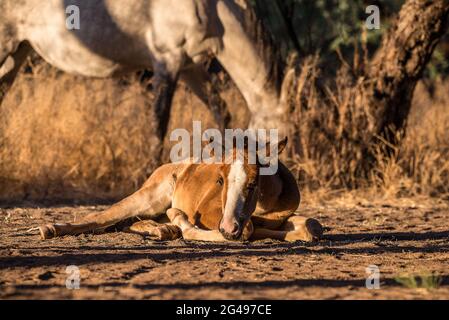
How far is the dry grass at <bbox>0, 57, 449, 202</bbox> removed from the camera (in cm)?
994

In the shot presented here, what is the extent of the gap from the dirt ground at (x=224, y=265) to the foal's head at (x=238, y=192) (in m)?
0.17

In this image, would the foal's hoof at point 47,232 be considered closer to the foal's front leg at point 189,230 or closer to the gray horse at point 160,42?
the foal's front leg at point 189,230

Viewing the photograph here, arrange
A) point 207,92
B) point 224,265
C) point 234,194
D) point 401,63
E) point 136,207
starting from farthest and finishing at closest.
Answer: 1. point 207,92
2. point 401,63
3. point 136,207
4. point 234,194
5. point 224,265

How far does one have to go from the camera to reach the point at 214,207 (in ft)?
22.4

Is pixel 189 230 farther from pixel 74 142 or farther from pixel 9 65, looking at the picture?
pixel 9 65

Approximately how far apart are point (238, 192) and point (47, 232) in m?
1.47

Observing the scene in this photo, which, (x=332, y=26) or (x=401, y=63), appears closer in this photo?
(x=401, y=63)

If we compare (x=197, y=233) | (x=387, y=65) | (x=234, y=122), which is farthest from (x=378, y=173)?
(x=197, y=233)

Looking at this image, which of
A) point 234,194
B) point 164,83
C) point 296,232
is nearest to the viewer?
point 234,194

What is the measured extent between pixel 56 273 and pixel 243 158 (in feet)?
5.28

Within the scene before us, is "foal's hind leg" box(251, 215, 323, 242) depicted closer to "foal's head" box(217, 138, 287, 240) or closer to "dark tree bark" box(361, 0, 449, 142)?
"foal's head" box(217, 138, 287, 240)

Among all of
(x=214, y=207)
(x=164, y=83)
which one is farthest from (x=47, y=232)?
(x=164, y=83)

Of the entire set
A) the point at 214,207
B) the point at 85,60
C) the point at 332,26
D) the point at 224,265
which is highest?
the point at 332,26

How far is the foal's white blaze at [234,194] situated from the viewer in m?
6.10
